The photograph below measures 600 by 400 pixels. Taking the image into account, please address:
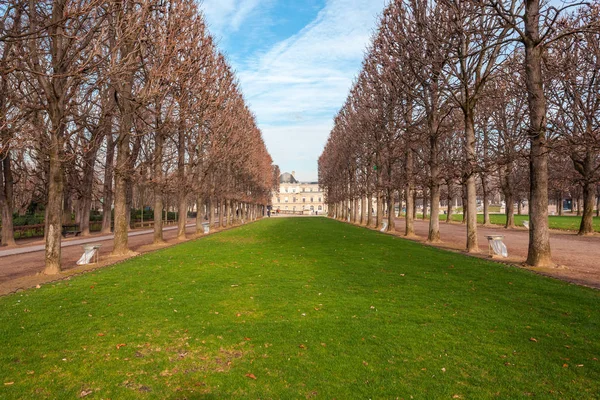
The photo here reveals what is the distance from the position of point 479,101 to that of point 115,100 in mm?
21975

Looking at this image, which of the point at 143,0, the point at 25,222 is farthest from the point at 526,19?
the point at 25,222

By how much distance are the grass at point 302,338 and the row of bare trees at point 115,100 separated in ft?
14.2

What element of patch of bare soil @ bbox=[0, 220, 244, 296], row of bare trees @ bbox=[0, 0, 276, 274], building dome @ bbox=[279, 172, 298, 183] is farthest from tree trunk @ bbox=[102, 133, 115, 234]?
building dome @ bbox=[279, 172, 298, 183]

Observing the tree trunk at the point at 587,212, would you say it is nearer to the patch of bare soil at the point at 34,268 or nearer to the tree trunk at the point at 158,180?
the tree trunk at the point at 158,180

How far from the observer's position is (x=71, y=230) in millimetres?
30984

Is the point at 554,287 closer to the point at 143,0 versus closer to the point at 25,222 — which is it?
the point at 143,0

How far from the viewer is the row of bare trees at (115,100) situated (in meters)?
11.5

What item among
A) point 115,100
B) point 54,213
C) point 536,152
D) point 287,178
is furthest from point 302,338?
point 287,178

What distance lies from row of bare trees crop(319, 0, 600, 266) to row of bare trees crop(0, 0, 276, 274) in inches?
436

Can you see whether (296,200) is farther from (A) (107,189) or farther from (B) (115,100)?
(B) (115,100)

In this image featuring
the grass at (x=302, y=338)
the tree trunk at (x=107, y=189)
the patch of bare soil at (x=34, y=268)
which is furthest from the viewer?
the tree trunk at (x=107, y=189)

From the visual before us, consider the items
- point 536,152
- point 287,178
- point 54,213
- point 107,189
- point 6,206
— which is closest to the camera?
point 54,213

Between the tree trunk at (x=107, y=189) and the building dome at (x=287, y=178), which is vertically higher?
the building dome at (x=287, y=178)

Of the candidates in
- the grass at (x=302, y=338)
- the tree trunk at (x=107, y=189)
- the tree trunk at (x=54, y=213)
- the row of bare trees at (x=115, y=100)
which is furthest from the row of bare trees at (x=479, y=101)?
the tree trunk at (x=107, y=189)
